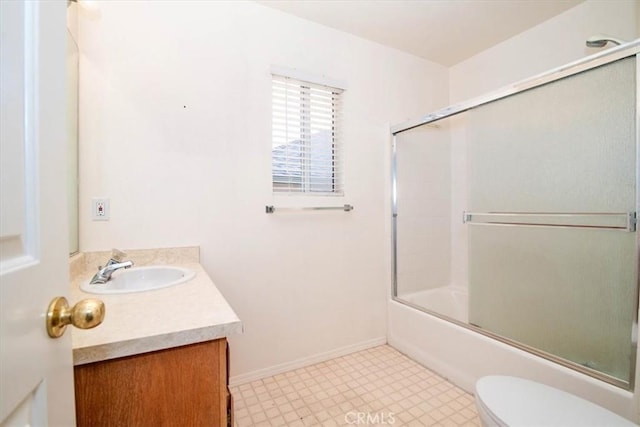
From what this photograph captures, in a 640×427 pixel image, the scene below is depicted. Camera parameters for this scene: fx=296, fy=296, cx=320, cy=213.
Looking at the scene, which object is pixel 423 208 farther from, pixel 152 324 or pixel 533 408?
pixel 152 324

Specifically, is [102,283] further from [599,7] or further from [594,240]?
[599,7]

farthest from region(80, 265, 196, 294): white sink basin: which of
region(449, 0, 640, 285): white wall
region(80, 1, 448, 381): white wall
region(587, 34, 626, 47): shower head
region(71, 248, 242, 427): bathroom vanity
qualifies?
region(587, 34, 626, 47): shower head

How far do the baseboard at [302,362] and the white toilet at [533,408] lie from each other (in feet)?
3.84

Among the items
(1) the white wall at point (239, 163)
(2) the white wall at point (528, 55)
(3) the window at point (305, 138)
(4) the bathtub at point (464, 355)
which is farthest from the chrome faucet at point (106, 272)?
(2) the white wall at point (528, 55)

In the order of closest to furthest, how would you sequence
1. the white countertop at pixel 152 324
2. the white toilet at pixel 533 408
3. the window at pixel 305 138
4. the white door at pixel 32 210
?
the white door at pixel 32 210
the white countertop at pixel 152 324
the white toilet at pixel 533 408
the window at pixel 305 138

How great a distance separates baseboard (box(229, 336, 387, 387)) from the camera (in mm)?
1830

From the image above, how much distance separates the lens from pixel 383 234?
234 centimetres

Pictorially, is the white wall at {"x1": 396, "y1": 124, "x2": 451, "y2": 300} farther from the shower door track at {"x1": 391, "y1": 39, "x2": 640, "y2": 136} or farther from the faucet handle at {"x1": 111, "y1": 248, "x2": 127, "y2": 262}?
the faucet handle at {"x1": 111, "y1": 248, "x2": 127, "y2": 262}

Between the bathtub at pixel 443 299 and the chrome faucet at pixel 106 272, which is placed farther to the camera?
the bathtub at pixel 443 299

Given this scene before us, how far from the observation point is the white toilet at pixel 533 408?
3.05ft

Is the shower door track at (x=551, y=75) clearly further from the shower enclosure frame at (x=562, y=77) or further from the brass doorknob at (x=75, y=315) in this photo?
the brass doorknob at (x=75, y=315)

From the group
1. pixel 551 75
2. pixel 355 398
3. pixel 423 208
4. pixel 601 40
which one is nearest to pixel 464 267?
pixel 423 208

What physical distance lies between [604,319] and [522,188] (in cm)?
78

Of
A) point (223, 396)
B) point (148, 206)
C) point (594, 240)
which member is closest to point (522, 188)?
point (594, 240)
